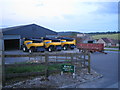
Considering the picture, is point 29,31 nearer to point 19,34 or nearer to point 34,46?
point 19,34

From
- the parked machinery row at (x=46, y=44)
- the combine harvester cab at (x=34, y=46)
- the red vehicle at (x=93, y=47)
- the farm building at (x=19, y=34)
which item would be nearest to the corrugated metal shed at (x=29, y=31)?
the farm building at (x=19, y=34)

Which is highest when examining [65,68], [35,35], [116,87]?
[35,35]

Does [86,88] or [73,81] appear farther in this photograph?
[73,81]

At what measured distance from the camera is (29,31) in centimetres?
2688

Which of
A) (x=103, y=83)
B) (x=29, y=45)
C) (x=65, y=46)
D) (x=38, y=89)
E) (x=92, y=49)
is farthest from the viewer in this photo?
(x=65, y=46)

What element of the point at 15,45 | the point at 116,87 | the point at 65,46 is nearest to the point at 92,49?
the point at 65,46

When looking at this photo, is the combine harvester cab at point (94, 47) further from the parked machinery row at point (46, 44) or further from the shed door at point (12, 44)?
the shed door at point (12, 44)

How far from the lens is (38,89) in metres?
5.13

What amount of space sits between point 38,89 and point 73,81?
1.78 meters

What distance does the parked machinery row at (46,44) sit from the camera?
66.3 ft

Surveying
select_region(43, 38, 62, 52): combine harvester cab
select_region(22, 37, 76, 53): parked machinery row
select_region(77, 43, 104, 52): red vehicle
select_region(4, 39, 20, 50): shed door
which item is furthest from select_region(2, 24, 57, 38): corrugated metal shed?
select_region(77, 43, 104, 52): red vehicle

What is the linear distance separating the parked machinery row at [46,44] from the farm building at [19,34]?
3.29m

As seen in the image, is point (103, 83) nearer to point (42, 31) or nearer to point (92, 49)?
point (92, 49)

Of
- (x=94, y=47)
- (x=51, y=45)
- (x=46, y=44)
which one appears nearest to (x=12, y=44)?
(x=46, y=44)
